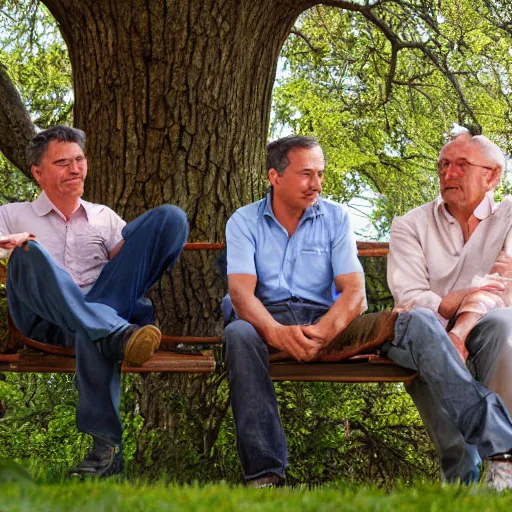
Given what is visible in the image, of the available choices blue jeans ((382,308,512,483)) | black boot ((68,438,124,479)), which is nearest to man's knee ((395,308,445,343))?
blue jeans ((382,308,512,483))

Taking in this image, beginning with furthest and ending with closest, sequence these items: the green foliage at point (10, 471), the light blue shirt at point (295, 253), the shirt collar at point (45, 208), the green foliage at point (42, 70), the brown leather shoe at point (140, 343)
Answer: the green foliage at point (42, 70)
the shirt collar at point (45, 208)
the light blue shirt at point (295, 253)
the brown leather shoe at point (140, 343)
the green foliage at point (10, 471)

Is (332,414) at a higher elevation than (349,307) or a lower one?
lower

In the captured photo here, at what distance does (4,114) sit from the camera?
6910 millimetres

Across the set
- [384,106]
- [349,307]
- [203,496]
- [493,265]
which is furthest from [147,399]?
[384,106]

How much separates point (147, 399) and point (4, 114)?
2.59 metres

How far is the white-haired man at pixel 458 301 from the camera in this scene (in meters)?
3.74

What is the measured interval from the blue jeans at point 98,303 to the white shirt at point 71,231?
0.33 meters

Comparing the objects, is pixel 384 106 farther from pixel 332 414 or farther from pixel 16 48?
pixel 332 414

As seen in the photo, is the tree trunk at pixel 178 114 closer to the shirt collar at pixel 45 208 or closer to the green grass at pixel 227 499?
the shirt collar at pixel 45 208

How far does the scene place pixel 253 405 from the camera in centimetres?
397

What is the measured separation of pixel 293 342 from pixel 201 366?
1.39 ft

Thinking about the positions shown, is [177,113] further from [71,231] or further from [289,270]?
[289,270]

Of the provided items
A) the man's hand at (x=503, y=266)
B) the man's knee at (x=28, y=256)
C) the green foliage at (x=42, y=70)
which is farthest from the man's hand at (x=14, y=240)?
the green foliage at (x=42, y=70)

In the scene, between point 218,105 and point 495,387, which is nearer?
point 495,387
